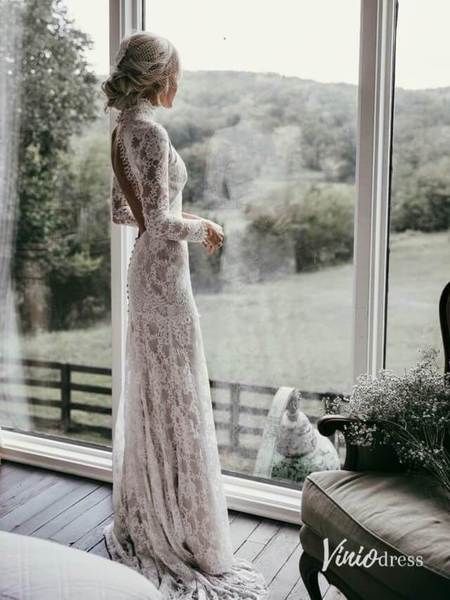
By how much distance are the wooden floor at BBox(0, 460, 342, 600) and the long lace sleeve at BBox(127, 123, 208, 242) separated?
1.22m

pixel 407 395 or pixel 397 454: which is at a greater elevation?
pixel 407 395

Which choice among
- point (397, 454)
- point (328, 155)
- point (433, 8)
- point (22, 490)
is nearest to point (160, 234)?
point (328, 155)

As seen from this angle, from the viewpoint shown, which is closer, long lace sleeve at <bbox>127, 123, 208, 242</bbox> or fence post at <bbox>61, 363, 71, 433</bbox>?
long lace sleeve at <bbox>127, 123, 208, 242</bbox>

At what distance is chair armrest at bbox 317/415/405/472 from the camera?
235 cm

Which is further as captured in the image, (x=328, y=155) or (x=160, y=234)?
(x=328, y=155)

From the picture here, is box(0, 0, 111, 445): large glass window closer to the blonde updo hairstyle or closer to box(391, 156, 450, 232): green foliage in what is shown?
the blonde updo hairstyle

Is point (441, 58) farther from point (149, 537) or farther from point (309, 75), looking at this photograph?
point (149, 537)

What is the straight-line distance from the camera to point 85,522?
3.16 m

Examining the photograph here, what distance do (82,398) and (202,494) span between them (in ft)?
3.99

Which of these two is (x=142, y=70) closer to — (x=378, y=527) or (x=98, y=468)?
(x=378, y=527)

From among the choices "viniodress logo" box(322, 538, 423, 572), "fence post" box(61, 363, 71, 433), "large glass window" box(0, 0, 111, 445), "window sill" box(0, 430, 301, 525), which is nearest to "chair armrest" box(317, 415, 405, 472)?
"viniodress logo" box(322, 538, 423, 572)

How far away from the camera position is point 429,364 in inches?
90.3

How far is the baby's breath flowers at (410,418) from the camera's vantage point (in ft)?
7.20

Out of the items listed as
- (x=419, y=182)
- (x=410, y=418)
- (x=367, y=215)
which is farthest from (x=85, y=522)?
(x=419, y=182)
